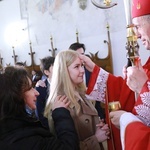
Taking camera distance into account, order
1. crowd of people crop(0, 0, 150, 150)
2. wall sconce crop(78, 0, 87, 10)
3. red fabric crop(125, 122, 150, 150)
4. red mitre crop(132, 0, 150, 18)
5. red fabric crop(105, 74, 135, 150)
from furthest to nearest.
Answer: wall sconce crop(78, 0, 87, 10)
red fabric crop(105, 74, 135, 150)
red mitre crop(132, 0, 150, 18)
crowd of people crop(0, 0, 150, 150)
red fabric crop(125, 122, 150, 150)

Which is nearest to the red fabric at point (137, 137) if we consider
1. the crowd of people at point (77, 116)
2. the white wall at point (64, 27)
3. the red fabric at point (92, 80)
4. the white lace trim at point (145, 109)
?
the crowd of people at point (77, 116)

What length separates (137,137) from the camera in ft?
3.67

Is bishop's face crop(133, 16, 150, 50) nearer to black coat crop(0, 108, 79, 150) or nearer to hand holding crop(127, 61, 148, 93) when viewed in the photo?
hand holding crop(127, 61, 148, 93)

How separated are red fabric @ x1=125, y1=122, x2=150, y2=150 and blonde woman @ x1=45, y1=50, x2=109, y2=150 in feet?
2.17

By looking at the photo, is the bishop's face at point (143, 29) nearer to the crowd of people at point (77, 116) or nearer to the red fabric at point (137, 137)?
the crowd of people at point (77, 116)

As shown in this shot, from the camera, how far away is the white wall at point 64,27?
539cm

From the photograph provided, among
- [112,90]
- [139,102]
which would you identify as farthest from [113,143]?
[139,102]

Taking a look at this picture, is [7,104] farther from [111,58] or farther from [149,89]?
[111,58]

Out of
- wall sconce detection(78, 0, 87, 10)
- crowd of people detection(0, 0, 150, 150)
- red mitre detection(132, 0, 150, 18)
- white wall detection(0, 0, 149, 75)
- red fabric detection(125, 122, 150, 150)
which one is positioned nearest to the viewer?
red fabric detection(125, 122, 150, 150)

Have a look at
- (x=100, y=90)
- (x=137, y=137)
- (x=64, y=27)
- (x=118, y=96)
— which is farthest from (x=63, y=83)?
(x=64, y=27)

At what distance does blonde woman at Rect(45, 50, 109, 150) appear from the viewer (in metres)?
1.83

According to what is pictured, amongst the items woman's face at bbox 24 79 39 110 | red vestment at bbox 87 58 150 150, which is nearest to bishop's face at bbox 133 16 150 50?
red vestment at bbox 87 58 150 150

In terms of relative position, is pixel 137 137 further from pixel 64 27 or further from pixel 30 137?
pixel 64 27

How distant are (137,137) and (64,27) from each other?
5.43 meters
